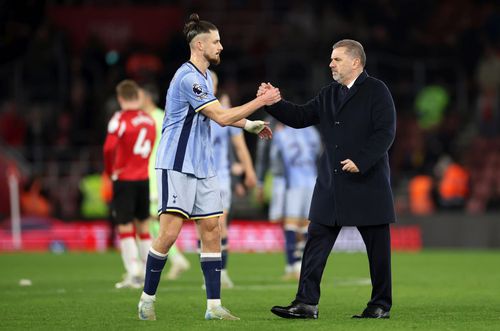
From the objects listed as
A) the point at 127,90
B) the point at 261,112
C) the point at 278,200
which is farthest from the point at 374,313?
the point at 261,112

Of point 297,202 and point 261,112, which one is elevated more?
point 261,112

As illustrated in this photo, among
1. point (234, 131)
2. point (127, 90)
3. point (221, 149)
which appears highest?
point (127, 90)

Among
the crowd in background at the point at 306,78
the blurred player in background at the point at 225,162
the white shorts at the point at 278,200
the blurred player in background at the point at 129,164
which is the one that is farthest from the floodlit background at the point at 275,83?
the blurred player in background at the point at 129,164

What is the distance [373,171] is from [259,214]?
52.6ft

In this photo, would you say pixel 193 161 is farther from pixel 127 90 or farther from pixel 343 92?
pixel 127 90

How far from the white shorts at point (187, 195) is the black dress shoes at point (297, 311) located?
957 mm

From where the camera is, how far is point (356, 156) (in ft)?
33.2

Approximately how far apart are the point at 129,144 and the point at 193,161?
4.64 meters

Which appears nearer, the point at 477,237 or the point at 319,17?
the point at 477,237

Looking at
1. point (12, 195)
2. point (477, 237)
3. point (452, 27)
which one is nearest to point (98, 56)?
point (12, 195)

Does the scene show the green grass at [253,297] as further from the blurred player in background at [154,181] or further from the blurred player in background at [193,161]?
the blurred player in background at [193,161]

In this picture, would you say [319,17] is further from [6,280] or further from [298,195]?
[6,280]

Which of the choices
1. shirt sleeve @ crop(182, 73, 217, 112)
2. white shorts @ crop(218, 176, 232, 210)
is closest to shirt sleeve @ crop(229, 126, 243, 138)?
white shorts @ crop(218, 176, 232, 210)

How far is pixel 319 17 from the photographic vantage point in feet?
98.3
